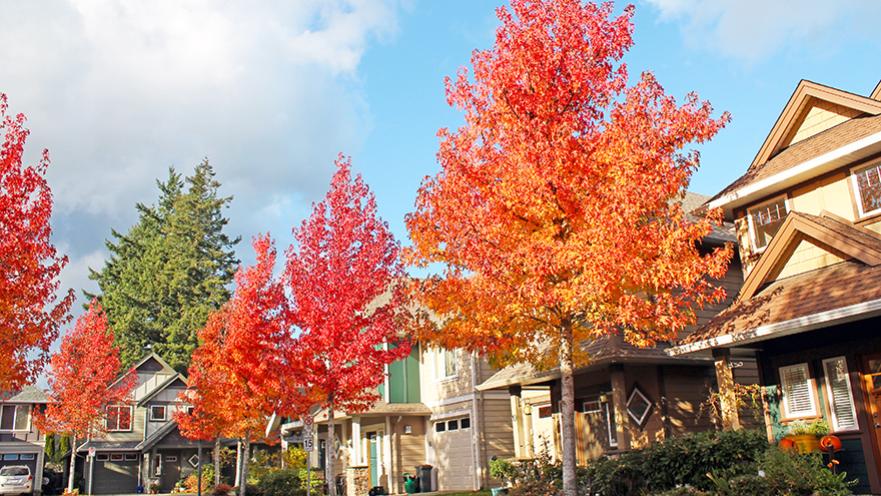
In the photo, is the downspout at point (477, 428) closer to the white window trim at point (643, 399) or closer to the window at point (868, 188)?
the white window trim at point (643, 399)

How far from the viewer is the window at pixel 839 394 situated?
46.7ft

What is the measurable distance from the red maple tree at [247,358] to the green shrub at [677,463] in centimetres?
897

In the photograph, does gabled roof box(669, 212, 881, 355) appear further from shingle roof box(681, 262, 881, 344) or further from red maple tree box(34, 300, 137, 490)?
red maple tree box(34, 300, 137, 490)

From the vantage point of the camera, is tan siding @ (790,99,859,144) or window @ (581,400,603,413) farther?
window @ (581,400,603,413)

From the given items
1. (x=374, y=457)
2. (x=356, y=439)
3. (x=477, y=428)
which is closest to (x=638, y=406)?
(x=477, y=428)

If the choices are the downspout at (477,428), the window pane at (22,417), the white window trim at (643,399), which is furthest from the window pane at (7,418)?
the white window trim at (643,399)

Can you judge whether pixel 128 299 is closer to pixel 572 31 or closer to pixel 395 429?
pixel 395 429

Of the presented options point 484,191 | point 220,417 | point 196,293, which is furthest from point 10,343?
point 196,293

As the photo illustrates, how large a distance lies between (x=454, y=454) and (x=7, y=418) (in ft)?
119

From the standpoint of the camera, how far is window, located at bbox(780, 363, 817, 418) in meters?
15.0

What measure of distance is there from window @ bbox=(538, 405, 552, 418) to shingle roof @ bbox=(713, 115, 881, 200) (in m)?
9.15

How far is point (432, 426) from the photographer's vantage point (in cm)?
2930

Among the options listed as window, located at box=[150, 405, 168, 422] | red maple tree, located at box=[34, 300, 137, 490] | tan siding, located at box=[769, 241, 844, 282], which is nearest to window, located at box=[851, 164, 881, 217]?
tan siding, located at box=[769, 241, 844, 282]

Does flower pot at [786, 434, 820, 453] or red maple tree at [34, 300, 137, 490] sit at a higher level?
red maple tree at [34, 300, 137, 490]
